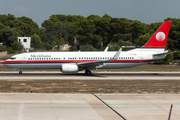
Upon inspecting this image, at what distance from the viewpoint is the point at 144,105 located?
1616 cm

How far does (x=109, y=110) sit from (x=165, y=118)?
3214 mm

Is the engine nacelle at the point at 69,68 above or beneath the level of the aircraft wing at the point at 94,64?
beneath

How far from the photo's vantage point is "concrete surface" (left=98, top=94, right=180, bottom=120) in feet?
45.0

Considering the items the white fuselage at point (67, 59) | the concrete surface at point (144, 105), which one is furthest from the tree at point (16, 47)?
the concrete surface at point (144, 105)

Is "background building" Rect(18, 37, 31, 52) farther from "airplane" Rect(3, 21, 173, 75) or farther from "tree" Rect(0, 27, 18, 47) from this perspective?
"airplane" Rect(3, 21, 173, 75)

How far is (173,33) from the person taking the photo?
244ft

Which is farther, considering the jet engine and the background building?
the background building

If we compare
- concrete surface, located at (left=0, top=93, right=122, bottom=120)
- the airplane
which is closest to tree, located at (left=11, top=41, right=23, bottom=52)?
the airplane

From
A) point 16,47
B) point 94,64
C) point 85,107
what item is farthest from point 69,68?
point 16,47

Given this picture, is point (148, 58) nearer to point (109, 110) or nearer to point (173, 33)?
point (109, 110)

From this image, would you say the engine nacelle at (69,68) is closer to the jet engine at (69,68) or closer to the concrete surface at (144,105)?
the jet engine at (69,68)

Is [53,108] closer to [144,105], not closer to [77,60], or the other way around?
[144,105]

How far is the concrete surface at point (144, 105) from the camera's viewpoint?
13723 mm

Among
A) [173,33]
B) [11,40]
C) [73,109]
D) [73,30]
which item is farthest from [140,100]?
[73,30]
